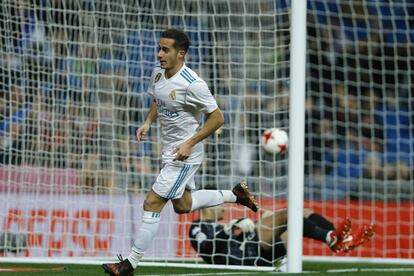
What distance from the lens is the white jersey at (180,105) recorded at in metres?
7.27

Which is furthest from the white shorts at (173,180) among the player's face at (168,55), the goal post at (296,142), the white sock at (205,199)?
the goal post at (296,142)

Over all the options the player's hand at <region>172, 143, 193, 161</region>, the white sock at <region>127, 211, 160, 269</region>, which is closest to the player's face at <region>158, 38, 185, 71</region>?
the player's hand at <region>172, 143, 193, 161</region>

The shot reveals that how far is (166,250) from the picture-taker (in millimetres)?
10375

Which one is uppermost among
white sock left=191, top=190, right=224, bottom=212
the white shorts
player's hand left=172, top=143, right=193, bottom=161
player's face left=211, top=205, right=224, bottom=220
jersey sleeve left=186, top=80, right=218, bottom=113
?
jersey sleeve left=186, top=80, right=218, bottom=113

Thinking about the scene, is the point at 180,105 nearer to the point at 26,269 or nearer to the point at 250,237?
the point at 26,269

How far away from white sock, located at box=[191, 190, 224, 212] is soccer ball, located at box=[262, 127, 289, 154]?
66.2 inches

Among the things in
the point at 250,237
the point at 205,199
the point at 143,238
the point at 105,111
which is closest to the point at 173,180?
the point at 143,238

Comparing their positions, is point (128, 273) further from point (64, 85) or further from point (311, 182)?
point (311, 182)

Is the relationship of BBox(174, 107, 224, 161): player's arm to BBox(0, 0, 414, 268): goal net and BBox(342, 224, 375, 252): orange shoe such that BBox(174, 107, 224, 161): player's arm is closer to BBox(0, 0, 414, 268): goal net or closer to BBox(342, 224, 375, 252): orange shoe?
BBox(342, 224, 375, 252): orange shoe

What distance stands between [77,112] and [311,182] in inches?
171

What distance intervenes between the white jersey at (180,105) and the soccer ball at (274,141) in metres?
2.20

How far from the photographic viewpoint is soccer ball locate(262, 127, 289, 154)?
31.7 ft

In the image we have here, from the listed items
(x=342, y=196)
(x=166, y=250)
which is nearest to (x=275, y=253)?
(x=166, y=250)

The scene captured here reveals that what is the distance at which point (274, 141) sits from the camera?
970 cm
